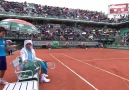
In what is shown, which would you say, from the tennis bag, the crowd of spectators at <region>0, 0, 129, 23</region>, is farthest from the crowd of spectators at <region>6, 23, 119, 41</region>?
the tennis bag

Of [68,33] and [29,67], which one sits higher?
[68,33]

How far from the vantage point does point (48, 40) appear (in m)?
34.0

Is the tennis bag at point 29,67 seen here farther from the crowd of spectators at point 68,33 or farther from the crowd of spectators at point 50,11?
the crowd of spectators at point 50,11

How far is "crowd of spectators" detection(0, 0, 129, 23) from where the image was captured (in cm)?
4206

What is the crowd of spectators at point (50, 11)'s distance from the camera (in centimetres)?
4206

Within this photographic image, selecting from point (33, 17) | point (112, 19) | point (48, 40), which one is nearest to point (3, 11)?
point (33, 17)

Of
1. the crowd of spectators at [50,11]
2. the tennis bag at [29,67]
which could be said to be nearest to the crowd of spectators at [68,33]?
the crowd of spectators at [50,11]

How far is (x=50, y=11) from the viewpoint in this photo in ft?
157

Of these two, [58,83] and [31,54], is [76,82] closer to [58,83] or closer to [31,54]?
[58,83]

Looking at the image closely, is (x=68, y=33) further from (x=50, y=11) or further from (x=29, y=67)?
(x=29, y=67)

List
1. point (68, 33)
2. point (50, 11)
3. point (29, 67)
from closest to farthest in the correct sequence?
point (29, 67) < point (68, 33) < point (50, 11)

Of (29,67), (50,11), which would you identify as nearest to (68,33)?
(50,11)

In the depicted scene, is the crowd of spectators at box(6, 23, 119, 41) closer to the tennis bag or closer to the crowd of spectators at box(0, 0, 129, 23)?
the crowd of spectators at box(0, 0, 129, 23)

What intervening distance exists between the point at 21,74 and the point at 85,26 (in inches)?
1783
